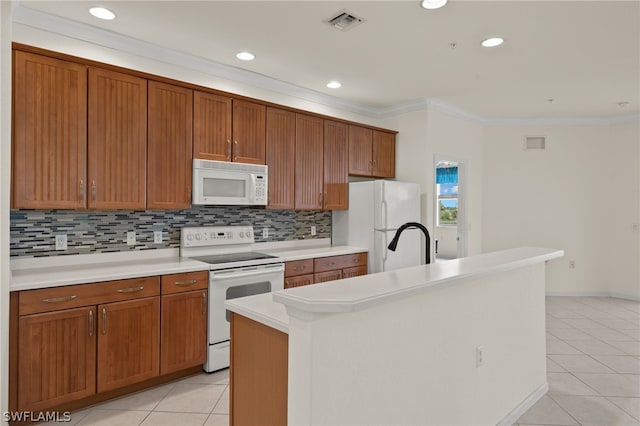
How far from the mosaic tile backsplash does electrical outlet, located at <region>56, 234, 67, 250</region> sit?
0.9 inches

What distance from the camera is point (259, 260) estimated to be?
10.8ft

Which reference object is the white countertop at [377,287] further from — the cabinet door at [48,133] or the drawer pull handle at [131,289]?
the cabinet door at [48,133]

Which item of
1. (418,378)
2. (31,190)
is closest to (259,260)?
(31,190)

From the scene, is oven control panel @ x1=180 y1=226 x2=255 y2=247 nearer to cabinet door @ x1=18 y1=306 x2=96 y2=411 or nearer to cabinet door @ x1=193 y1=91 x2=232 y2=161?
cabinet door @ x1=193 y1=91 x2=232 y2=161

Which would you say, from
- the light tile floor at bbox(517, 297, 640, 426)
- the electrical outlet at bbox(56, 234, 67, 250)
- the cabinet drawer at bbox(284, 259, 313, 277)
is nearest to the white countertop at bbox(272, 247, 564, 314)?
the light tile floor at bbox(517, 297, 640, 426)

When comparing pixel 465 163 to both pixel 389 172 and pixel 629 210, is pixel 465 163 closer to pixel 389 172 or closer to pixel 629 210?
pixel 389 172

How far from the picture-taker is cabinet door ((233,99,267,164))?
3.45m

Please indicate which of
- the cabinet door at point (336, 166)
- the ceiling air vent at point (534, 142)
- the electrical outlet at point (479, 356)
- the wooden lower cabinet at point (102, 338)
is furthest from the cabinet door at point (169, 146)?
the ceiling air vent at point (534, 142)

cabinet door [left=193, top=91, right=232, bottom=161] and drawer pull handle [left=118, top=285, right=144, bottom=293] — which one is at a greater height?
cabinet door [left=193, top=91, right=232, bottom=161]

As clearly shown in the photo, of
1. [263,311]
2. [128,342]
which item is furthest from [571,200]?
[128,342]

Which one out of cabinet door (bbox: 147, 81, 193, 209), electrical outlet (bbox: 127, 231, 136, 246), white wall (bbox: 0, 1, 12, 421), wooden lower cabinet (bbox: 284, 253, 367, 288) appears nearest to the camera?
white wall (bbox: 0, 1, 12, 421)

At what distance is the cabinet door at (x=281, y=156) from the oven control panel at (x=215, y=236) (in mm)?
379

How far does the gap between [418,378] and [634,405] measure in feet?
6.83

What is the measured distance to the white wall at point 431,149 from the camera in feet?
15.5
